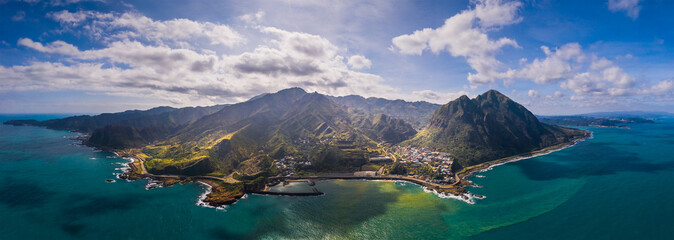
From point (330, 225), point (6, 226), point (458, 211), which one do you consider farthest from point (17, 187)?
point (458, 211)

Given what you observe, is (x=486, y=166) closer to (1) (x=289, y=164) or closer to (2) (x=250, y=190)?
(1) (x=289, y=164)

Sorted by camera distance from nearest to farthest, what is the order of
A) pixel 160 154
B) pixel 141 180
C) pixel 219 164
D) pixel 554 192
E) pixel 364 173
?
1. pixel 554 192
2. pixel 141 180
3. pixel 364 173
4. pixel 219 164
5. pixel 160 154

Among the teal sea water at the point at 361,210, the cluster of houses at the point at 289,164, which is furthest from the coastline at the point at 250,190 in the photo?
the cluster of houses at the point at 289,164

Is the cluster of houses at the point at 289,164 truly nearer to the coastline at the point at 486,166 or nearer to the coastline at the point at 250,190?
the coastline at the point at 250,190

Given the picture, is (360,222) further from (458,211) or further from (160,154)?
(160,154)

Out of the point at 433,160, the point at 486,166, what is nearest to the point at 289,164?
the point at 433,160

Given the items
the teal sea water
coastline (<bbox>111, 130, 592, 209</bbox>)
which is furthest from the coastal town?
the teal sea water

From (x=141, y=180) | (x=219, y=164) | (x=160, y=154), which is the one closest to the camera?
(x=141, y=180)
